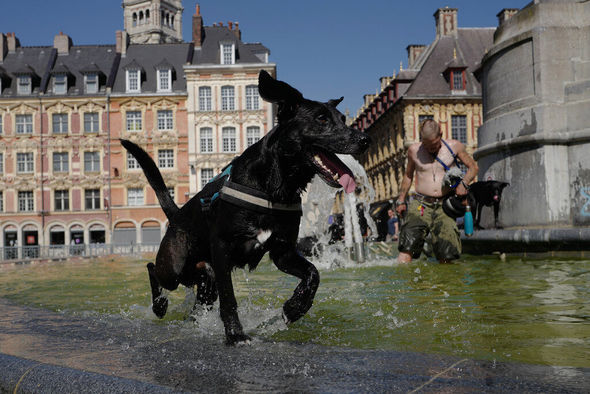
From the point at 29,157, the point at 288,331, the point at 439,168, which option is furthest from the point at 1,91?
the point at 288,331

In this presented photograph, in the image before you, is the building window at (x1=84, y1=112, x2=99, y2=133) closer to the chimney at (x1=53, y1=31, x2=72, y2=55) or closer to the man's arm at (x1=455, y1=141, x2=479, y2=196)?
the chimney at (x1=53, y1=31, x2=72, y2=55)

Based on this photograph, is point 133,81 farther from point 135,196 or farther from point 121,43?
point 135,196

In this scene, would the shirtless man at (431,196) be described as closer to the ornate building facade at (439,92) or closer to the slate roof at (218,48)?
the ornate building facade at (439,92)

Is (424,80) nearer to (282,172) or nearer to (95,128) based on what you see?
(95,128)

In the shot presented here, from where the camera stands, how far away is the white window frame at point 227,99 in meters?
41.5

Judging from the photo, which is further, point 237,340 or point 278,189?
point 278,189

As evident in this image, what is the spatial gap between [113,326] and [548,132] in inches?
253

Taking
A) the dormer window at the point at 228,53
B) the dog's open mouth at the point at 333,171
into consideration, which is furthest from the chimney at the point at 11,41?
the dog's open mouth at the point at 333,171

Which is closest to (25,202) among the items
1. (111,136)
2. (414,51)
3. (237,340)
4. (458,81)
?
(111,136)

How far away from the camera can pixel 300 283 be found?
317 cm

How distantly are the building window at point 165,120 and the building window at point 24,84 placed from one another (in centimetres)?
977

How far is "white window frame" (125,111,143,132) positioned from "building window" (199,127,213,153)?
4.71 metres

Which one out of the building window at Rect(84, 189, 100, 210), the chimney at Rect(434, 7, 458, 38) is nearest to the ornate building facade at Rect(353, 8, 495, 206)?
the chimney at Rect(434, 7, 458, 38)

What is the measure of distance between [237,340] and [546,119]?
655 centimetres
